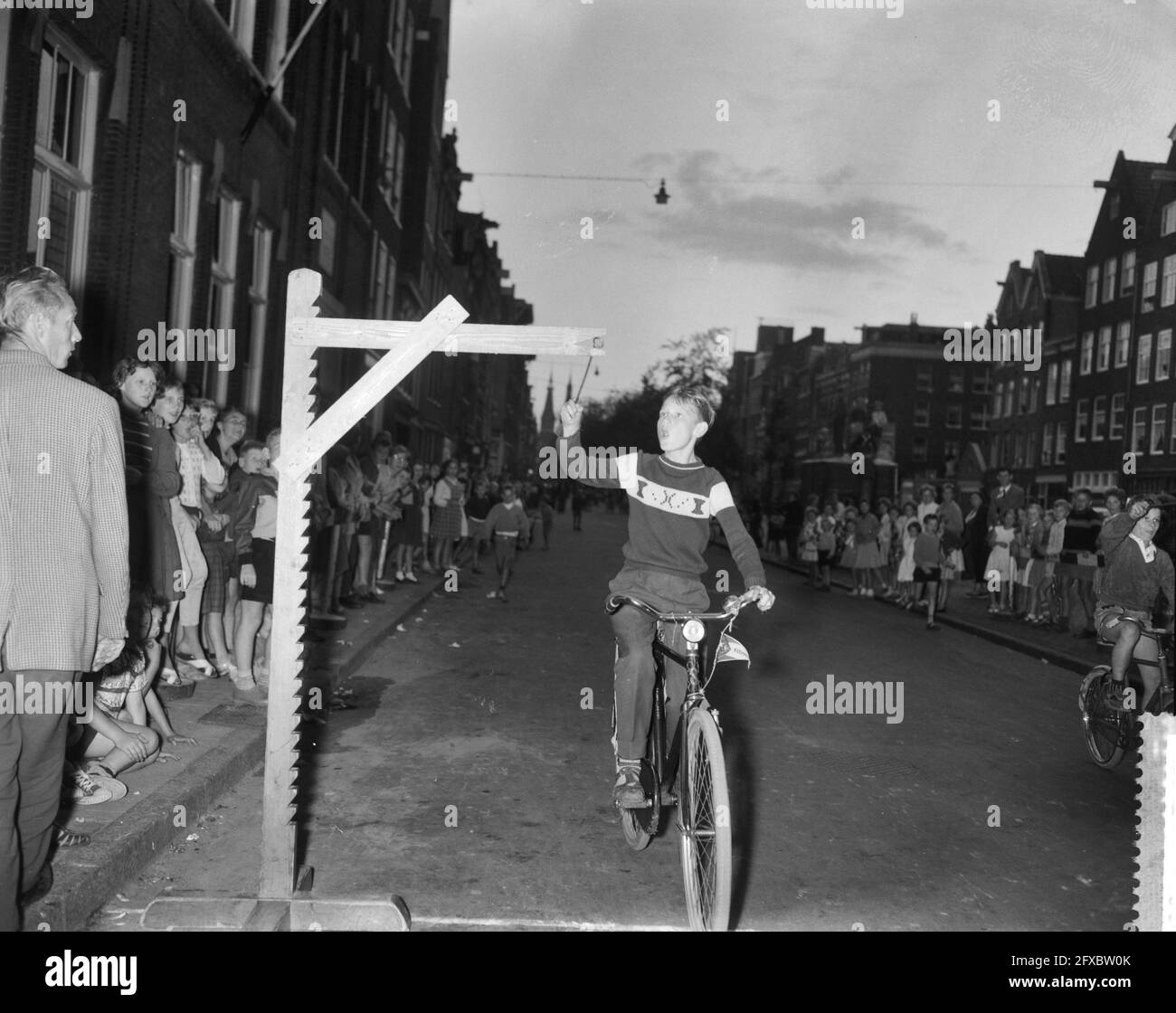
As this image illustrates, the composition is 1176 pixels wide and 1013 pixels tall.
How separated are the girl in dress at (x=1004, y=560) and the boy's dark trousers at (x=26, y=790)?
1736cm

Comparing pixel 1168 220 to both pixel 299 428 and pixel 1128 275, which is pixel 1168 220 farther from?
pixel 299 428

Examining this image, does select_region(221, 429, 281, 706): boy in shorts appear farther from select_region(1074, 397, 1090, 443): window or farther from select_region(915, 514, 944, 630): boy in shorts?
select_region(1074, 397, 1090, 443): window

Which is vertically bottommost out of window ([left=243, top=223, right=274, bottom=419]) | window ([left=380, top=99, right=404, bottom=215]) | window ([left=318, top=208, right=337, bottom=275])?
window ([left=243, top=223, right=274, bottom=419])

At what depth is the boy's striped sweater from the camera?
15.3ft

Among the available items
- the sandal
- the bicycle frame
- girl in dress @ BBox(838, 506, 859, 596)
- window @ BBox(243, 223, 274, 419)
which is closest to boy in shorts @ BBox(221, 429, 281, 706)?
the sandal

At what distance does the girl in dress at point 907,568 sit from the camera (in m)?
19.1

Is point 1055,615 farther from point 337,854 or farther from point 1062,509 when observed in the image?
point 337,854

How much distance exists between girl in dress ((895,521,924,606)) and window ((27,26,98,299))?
44.1 feet

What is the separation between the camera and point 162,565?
645 centimetres

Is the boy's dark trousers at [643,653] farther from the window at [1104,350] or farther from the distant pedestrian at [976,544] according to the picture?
the window at [1104,350]

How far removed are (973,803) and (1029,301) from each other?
5766 cm

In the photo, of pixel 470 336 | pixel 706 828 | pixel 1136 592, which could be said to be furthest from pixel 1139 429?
pixel 470 336

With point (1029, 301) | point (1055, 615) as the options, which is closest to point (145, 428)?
point (1055, 615)

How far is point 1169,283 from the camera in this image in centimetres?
4262
